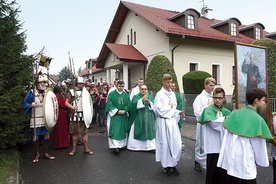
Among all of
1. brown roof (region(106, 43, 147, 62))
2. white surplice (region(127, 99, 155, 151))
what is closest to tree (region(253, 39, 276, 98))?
white surplice (region(127, 99, 155, 151))

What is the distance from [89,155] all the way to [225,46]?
1784 cm

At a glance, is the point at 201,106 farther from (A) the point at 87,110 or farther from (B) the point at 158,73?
(B) the point at 158,73

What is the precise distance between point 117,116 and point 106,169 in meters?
1.90

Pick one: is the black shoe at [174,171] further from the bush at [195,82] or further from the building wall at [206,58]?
the building wall at [206,58]

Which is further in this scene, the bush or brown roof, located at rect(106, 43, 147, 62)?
brown roof, located at rect(106, 43, 147, 62)

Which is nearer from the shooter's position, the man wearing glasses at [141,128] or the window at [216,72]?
the man wearing glasses at [141,128]

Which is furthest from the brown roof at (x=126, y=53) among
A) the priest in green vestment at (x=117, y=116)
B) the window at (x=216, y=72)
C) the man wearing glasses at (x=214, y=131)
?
the man wearing glasses at (x=214, y=131)

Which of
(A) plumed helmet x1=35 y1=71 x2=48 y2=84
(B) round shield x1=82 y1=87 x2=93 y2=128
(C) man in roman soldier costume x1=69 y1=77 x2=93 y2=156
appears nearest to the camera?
(A) plumed helmet x1=35 y1=71 x2=48 y2=84

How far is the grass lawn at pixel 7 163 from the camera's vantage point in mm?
4718

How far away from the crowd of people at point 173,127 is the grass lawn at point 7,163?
0.54 meters

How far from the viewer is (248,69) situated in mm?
4750

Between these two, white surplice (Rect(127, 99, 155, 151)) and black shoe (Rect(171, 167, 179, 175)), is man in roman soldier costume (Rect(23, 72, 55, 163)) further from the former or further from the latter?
black shoe (Rect(171, 167, 179, 175))

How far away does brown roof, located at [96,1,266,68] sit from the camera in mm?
18297

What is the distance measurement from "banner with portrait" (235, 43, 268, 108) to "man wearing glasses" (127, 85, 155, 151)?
2856 mm
